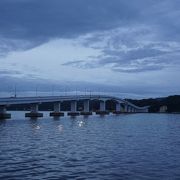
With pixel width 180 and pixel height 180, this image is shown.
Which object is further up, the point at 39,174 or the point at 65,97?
the point at 65,97

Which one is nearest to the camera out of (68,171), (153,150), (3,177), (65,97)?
(3,177)

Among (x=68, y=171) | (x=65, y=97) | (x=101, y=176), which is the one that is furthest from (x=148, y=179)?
(x=65, y=97)

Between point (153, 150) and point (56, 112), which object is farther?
point (56, 112)

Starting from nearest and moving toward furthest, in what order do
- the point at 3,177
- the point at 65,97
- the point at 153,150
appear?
the point at 3,177 < the point at 153,150 < the point at 65,97

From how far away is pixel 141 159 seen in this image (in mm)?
32750

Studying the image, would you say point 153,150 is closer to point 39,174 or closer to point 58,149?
point 58,149

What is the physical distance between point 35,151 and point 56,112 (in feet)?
470

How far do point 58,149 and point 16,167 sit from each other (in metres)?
11.8

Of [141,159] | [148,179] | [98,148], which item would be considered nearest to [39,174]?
[148,179]

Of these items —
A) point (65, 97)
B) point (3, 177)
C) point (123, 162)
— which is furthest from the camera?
point (65, 97)

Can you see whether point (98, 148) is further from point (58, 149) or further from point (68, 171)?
point (68, 171)

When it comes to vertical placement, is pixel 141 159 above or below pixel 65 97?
below

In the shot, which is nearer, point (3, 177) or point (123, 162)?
point (3, 177)

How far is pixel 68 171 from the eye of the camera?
27406 mm
